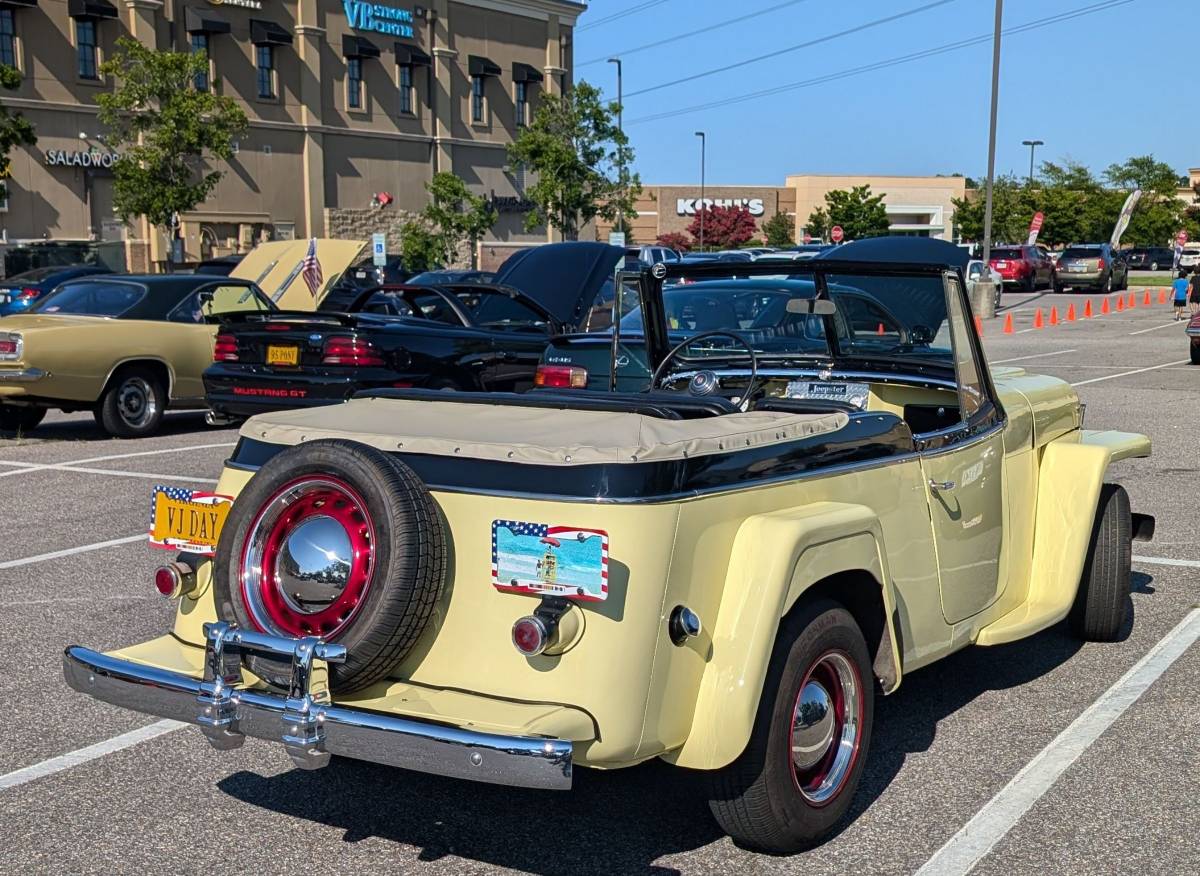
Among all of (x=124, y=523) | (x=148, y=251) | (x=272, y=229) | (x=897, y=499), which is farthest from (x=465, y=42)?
(x=897, y=499)

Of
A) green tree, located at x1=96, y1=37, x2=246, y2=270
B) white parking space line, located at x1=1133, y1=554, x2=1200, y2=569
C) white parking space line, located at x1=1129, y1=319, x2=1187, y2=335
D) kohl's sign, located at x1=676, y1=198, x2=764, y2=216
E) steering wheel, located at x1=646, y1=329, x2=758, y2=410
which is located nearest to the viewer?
steering wheel, located at x1=646, y1=329, x2=758, y2=410

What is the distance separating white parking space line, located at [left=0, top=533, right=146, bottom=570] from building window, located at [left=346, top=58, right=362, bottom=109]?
46.1 m

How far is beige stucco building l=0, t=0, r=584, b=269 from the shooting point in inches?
1625

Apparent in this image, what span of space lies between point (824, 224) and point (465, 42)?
23.2 m

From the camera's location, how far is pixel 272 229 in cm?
4838

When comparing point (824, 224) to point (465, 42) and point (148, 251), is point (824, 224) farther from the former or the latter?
point (148, 251)

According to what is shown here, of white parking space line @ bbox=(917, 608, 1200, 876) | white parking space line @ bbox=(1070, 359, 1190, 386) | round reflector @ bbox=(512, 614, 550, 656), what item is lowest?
white parking space line @ bbox=(917, 608, 1200, 876)

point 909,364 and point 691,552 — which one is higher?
point 909,364

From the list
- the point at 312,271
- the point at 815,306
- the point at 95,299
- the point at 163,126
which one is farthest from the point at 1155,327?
the point at 815,306

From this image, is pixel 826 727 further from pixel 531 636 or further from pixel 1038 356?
pixel 1038 356

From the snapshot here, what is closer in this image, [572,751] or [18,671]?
[572,751]

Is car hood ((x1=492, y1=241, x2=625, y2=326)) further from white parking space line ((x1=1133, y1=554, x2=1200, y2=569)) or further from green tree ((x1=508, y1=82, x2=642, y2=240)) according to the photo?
green tree ((x1=508, y1=82, x2=642, y2=240))

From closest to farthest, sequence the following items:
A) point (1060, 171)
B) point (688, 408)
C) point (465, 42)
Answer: point (688, 408) < point (465, 42) < point (1060, 171)

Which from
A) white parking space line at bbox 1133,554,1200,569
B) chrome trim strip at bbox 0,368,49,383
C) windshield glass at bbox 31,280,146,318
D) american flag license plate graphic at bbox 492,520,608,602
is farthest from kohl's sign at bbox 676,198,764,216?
american flag license plate graphic at bbox 492,520,608,602
